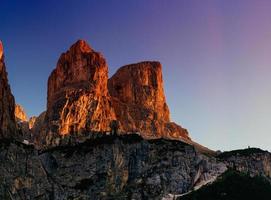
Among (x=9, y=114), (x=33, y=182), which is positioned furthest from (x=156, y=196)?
(x=9, y=114)

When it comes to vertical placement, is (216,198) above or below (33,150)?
below

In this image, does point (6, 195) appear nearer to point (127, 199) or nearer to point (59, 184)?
point (59, 184)

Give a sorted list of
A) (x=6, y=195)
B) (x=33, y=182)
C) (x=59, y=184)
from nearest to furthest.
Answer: (x=6, y=195)
(x=33, y=182)
(x=59, y=184)

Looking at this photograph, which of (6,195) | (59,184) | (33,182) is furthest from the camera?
(59,184)

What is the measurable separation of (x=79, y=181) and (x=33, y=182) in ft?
63.3

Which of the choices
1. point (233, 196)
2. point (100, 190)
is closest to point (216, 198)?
point (233, 196)

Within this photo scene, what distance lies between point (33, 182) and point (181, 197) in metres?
45.1

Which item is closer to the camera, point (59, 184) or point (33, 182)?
point (33, 182)

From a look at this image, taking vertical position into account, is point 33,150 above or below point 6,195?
above

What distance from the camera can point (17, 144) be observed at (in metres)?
187

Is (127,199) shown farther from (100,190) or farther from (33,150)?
(33,150)

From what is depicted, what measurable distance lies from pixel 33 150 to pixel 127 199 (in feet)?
104

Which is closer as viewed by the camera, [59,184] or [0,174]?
[0,174]

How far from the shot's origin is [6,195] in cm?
17312
